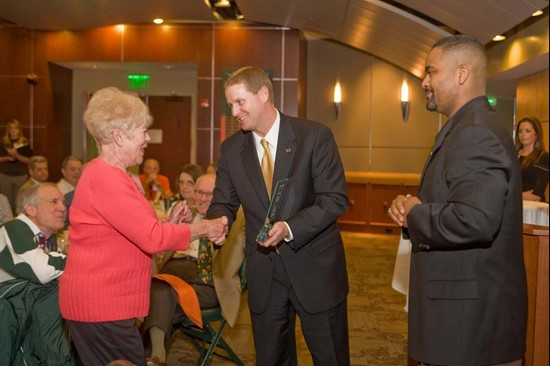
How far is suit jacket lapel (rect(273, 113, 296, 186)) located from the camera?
8.79 feet

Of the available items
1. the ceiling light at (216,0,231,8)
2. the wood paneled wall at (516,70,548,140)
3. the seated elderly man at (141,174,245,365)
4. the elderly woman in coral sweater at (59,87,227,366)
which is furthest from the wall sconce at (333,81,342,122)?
the elderly woman in coral sweater at (59,87,227,366)

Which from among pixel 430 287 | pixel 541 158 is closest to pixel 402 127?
pixel 541 158

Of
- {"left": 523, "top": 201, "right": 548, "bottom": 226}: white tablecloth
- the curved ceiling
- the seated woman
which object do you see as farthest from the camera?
the curved ceiling

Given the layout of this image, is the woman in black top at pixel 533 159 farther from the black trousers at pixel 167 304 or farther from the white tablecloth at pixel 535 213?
the black trousers at pixel 167 304

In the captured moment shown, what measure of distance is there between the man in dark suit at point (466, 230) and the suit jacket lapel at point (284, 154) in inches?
27.3

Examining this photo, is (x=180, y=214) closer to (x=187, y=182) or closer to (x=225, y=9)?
(x=187, y=182)

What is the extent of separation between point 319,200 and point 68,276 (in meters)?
1.06

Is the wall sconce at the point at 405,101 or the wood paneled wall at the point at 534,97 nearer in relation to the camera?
the wood paneled wall at the point at 534,97

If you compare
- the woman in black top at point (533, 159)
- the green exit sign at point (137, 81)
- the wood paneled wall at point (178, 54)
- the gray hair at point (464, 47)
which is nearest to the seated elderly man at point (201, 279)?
the gray hair at point (464, 47)

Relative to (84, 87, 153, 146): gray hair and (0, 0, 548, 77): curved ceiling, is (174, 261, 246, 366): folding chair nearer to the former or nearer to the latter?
(84, 87, 153, 146): gray hair

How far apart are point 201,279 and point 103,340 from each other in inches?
76.8

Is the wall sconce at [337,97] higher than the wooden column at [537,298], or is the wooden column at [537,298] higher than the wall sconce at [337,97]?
the wall sconce at [337,97]

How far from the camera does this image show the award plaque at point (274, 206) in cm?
241

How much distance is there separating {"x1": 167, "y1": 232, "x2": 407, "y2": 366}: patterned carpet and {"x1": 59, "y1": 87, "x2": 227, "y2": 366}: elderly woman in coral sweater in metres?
2.23
